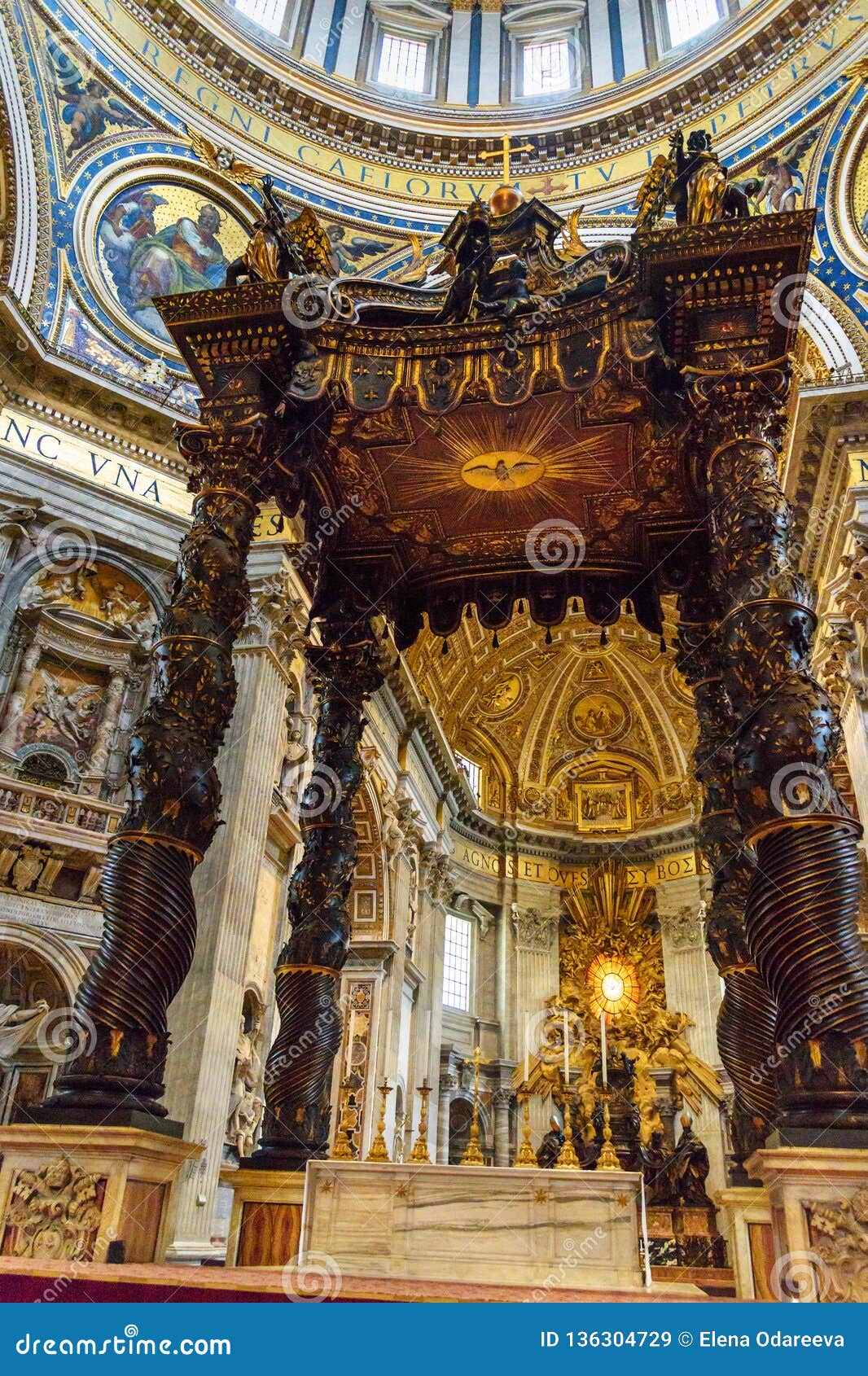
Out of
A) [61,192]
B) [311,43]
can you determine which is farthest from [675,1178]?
[311,43]

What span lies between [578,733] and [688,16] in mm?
15740

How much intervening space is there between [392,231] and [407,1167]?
15.1m

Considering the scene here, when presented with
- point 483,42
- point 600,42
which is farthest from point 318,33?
point 600,42

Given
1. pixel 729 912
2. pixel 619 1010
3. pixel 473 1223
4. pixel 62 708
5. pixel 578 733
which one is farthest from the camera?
pixel 578 733

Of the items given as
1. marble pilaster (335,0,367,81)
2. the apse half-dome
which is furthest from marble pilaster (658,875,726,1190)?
marble pilaster (335,0,367,81)

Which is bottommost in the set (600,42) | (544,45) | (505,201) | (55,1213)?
(55,1213)

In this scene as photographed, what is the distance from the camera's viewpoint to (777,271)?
4.73m

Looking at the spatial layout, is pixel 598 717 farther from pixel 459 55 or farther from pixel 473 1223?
pixel 473 1223

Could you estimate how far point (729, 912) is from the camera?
5.65 meters

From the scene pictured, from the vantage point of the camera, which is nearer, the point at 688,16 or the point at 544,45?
the point at 688,16

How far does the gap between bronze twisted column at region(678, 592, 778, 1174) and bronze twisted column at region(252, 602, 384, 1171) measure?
7.30 feet

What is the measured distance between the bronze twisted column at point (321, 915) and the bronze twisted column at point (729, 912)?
7.30 ft

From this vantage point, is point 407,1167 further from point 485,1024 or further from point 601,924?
point 601,924

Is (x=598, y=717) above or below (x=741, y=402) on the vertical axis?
above
